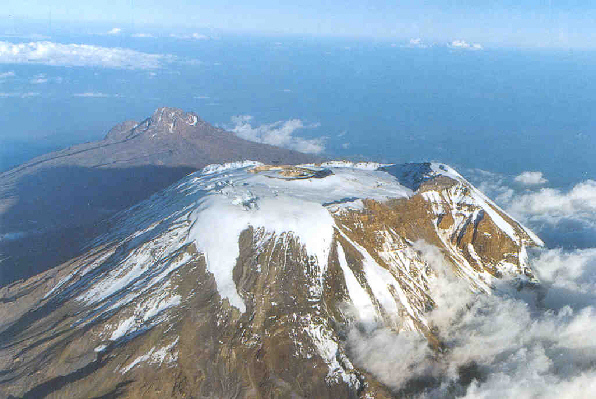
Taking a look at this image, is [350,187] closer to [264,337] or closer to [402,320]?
[402,320]

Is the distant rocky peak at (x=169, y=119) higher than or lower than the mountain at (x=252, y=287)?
lower

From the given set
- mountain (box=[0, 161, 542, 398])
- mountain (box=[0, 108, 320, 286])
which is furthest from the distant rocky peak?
mountain (box=[0, 161, 542, 398])

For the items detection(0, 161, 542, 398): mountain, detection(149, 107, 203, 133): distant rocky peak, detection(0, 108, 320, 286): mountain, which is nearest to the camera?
detection(0, 161, 542, 398): mountain

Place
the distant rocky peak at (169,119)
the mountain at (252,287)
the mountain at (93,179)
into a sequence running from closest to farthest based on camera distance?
the mountain at (252,287) → the mountain at (93,179) → the distant rocky peak at (169,119)

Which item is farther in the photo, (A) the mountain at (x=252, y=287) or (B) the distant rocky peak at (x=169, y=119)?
(B) the distant rocky peak at (x=169, y=119)

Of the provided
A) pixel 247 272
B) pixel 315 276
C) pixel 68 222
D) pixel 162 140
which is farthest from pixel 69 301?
pixel 162 140

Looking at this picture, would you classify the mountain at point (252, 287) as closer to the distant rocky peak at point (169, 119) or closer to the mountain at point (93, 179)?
the mountain at point (93, 179)

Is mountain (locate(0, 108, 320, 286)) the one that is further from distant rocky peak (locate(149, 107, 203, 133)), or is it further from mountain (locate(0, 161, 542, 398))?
mountain (locate(0, 161, 542, 398))

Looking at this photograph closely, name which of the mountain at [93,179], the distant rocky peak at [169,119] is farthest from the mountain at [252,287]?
the distant rocky peak at [169,119]
